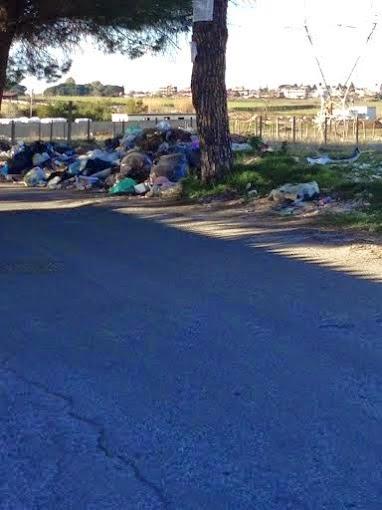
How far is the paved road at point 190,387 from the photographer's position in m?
5.01

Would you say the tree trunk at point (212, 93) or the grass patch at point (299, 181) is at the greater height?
the tree trunk at point (212, 93)

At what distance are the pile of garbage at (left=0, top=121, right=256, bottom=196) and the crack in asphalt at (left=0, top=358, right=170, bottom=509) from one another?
45.9 feet

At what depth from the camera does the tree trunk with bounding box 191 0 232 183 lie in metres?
19.7

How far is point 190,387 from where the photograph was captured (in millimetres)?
6719

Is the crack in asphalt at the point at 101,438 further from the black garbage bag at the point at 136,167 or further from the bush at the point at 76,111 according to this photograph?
the bush at the point at 76,111

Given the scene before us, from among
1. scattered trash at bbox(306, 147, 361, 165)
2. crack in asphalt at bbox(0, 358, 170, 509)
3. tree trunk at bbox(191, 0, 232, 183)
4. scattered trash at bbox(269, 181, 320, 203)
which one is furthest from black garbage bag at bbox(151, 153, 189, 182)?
crack in asphalt at bbox(0, 358, 170, 509)

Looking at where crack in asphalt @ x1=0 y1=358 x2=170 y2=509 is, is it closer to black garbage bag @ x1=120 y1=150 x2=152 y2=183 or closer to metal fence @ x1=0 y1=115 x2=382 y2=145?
black garbage bag @ x1=120 y1=150 x2=152 y2=183

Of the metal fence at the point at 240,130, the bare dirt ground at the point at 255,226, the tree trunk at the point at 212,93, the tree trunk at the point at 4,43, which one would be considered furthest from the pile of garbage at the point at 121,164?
the metal fence at the point at 240,130

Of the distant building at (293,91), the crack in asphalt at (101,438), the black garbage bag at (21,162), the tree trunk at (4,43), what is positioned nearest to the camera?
the crack in asphalt at (101,438)

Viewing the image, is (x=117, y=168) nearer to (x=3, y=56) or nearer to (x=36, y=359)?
(x=3, y=56)

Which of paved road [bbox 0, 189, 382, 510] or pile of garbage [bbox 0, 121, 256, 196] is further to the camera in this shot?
pile of garbage [bbox 0, 121, 256, 196]

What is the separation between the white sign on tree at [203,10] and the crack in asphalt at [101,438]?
13.4m

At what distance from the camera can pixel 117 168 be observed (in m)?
24.8

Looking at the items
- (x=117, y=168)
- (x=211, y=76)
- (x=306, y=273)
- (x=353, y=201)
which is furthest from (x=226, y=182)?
(x=306, y=273)
